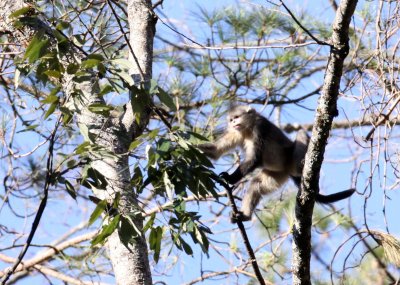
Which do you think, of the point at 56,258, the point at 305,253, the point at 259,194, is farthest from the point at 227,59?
the point at 305,253

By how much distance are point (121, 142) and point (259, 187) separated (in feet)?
7.34

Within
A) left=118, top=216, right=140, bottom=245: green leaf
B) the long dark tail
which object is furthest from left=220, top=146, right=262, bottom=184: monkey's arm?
left=118, top=216, right=140, bottom=245: green leaf

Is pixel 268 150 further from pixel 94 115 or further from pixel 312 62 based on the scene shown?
pixel 94 115

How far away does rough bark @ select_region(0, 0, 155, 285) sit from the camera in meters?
2.61

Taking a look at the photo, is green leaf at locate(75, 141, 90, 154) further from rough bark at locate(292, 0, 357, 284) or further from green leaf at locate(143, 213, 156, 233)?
rough bark at locate(292, 0, 357, 284)

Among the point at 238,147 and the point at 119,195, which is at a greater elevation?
the point at 238,147

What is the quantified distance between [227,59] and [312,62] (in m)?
0.71

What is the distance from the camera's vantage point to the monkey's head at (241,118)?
4.89 metres

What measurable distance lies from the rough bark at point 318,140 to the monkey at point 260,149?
1.81 m

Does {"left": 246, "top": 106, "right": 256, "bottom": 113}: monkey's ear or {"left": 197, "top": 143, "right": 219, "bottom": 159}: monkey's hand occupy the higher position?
{"left": 246, "top": 106, "right": 256, "bottom": 113}: monkey's ear

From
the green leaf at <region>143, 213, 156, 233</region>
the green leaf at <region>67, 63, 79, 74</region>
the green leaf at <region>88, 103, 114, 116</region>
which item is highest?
the green leaf at <region>67, 63, 79, 74</region>

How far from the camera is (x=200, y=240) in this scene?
2.55m

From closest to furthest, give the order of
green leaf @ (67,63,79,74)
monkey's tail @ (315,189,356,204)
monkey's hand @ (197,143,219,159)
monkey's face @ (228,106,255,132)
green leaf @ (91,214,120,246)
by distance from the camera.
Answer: green leaf @ (91,214,120,246) → green leaf @ (67,63,79,74) → monkey's tail @ (315,189,356,204) → monkey's hand @ (197,143,219,159) → monkey's face @ (228,106,255,132)

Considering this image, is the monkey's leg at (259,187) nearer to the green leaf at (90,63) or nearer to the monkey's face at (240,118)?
the monkey's face at (240,118)
